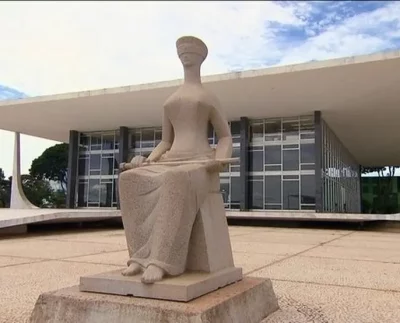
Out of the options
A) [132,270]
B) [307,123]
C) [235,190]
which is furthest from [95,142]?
[132,270]

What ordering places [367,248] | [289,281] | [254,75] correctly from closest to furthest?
[289,281], [367,248], [254,75]

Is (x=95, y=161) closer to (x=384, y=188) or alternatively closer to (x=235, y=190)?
(x=235, y=190)

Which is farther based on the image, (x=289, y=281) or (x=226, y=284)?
(x=289, y=281)

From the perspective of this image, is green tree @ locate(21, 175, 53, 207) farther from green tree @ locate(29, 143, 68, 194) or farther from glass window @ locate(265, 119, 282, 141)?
glass window @ locate(265, 119, 282, 141)

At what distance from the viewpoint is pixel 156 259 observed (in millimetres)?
3504

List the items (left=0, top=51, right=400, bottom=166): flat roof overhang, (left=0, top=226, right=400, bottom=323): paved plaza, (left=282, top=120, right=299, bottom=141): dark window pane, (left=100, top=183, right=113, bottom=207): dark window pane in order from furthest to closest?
1. (left=100, top=183, right=113, bottom=207): dark window pane
2. (left=282, top=120, right=299, bottom=141): dark window pane
3. (left=0, top=51, right=400, bottom=166): flat roof overhang
4. (left=0, top=226, right=400, bottom=323): paved plaza

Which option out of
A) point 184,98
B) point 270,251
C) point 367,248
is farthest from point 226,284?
point 367,248

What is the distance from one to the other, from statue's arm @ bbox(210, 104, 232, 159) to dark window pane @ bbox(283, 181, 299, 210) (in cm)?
1863

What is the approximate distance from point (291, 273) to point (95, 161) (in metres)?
22.8

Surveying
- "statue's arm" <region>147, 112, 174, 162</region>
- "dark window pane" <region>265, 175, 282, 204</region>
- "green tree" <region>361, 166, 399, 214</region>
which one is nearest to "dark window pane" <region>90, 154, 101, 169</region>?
"dark window pane" <region>265, 175, 282, 204</region>

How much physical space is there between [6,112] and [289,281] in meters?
21.1

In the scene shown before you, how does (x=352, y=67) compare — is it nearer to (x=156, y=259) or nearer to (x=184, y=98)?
(x=184, y=98)

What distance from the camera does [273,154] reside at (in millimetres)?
23094

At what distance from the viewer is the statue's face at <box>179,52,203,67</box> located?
173 inches
